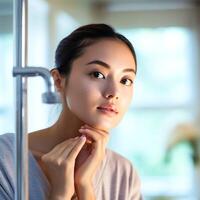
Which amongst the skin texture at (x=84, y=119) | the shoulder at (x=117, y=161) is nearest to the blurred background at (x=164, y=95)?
the shoulder at (x=117, y=161)

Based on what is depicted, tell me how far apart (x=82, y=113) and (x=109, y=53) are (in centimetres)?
9

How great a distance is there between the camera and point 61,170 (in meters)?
0.63

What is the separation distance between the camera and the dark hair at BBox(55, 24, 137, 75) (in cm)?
69

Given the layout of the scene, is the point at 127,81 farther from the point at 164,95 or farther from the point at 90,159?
the point at 164,95

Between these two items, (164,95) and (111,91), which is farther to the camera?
(164,95)

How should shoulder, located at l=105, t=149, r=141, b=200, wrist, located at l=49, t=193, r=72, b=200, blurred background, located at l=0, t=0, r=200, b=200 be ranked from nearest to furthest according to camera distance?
1. wrist, located at l=49, t=193, r=72, b=200
2. shoulder, located at l=105, t=149, r=141, b=200
3. blurred background, located at l=0, t=0, r=200, b=200

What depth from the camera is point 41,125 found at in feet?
2.32

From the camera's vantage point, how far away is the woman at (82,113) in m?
0.65

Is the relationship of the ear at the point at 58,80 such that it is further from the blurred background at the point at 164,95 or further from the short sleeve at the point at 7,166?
the blurred background at the point at 164,95

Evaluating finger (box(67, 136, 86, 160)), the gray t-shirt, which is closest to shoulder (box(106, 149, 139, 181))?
the gray t-shirt

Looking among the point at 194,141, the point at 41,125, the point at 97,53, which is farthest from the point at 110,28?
the point at 194,141

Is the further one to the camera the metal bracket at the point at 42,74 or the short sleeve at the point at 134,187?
the short sleeve at the point at 134,187

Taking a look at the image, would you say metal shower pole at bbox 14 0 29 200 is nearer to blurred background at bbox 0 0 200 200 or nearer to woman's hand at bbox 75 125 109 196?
woman's hand at bbox 75 125 109 196

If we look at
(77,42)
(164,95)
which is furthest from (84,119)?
(164,95)
